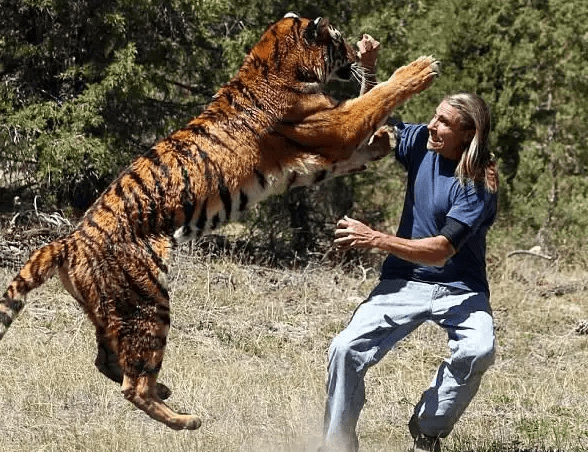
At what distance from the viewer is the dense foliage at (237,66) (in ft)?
39.5

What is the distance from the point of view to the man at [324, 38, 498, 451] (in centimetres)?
575

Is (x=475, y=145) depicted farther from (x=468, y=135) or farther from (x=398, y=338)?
(x=398, y=338)

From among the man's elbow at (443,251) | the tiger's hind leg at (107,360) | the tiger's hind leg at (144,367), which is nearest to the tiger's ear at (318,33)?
the man's elbow at (443,251)

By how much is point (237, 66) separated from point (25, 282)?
25.1 feet

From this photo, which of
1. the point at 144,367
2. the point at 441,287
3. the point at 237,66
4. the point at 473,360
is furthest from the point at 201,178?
the point at 237,66

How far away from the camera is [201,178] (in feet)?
19.2

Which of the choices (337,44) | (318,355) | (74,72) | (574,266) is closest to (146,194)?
(337,44)

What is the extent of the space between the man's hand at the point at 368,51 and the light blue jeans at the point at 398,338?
1424mm

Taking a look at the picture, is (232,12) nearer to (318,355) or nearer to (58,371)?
(318,355)

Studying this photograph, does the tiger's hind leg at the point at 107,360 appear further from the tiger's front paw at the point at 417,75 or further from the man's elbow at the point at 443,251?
the tiger's front paw at the point at 417,75

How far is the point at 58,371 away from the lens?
7.79 metres

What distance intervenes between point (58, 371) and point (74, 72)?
5213 millimetres

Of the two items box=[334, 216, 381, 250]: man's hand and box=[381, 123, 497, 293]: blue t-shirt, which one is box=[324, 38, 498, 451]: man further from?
box=[334, 216, 381, 250]: man's hand

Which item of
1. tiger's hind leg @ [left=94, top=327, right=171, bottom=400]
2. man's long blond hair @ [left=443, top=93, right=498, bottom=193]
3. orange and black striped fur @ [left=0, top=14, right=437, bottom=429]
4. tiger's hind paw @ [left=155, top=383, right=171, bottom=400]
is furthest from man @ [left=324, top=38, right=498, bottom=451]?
tiger's hind leg @ [left=94, top=327, right=171, bottom=400]
